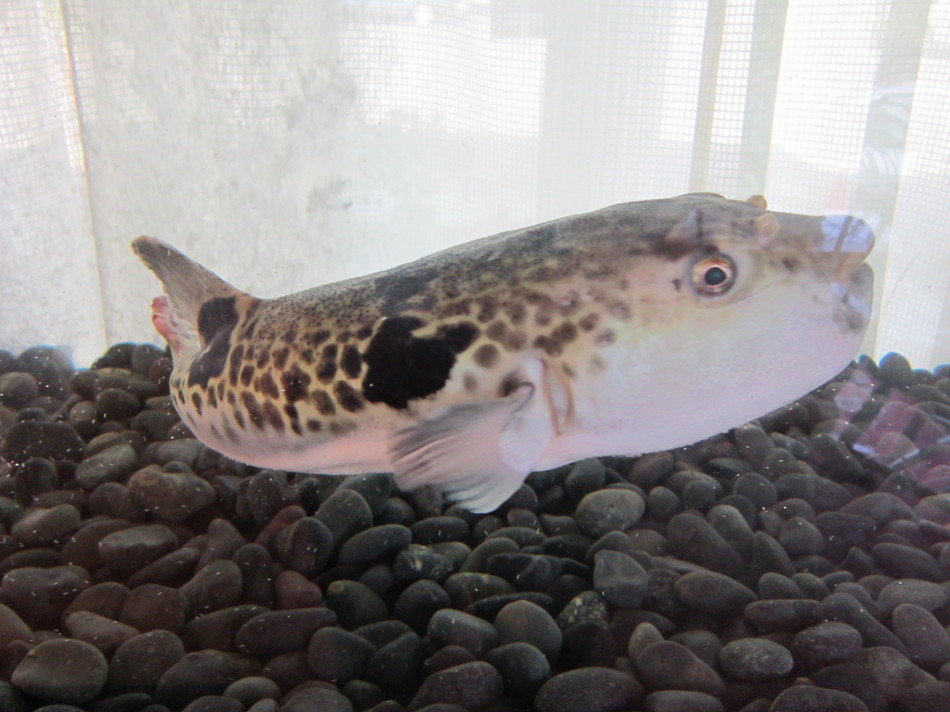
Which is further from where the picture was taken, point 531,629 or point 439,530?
point 439,530

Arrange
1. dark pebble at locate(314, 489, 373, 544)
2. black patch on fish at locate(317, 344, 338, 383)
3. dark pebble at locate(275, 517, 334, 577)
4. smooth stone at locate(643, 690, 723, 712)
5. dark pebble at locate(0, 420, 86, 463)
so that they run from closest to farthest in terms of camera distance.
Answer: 1. smooth stone at locate(643, 690, 723, 712)
2. black patch on fish at locate(317, 344, 338, 383)
3. dark pebble at locate(275, 517, 334, 577)
4. dark pebble at locate(314, 489, 373, 544)
5. dark pebble at locate(0, 420, 86, 463)

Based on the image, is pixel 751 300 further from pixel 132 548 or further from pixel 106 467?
pixel 106 467

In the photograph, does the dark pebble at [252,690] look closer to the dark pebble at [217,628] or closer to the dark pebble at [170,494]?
the dark pebble at [217,628]

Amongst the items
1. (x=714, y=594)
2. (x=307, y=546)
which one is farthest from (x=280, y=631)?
(x=714, y=594)

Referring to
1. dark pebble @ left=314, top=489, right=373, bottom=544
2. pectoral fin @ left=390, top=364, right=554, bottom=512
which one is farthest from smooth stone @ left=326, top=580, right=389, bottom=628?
pectoral fin @ left=390, top=364, right=554, bottom=512

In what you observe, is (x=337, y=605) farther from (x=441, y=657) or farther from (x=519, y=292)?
(x=519, y=292)

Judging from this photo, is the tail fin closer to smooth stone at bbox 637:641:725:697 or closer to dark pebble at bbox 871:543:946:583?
smooth stone at bbox 637:641:725:697
